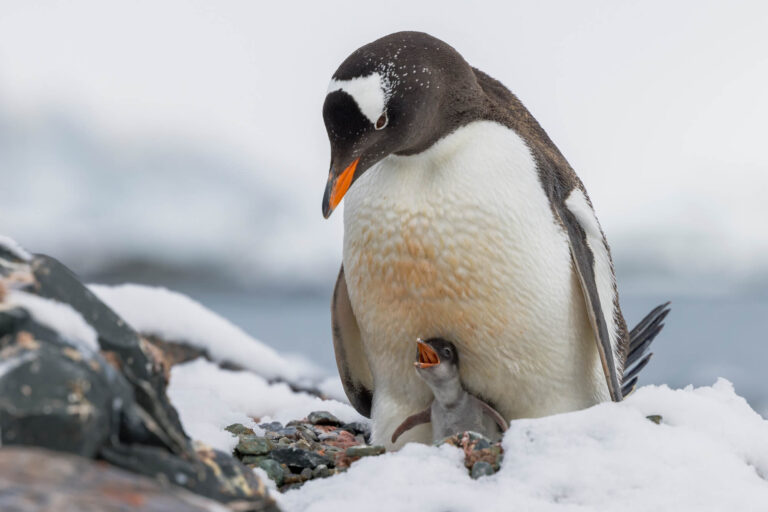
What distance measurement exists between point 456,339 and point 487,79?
115 cm

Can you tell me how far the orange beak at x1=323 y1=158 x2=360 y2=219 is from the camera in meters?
2.67

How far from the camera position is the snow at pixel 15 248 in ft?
5.33

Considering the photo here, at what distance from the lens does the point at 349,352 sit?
12.0ft

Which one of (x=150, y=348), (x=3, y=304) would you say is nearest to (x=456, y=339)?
(x=150, y=348)

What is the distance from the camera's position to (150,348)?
5.27ft

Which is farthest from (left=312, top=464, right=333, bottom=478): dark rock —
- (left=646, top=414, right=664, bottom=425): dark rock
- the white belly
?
(left=646, top=414, right=664, bottom=425): dark rock

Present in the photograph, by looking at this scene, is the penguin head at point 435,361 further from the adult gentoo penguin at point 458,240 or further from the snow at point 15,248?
the snow at point 15,248

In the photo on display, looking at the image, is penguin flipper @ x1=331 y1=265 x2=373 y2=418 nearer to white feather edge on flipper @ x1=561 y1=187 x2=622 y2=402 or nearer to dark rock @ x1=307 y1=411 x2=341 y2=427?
dark rock @ x1=307 y1=411 x2=341 y2=427

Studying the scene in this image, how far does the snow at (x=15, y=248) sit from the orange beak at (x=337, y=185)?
3.75ft

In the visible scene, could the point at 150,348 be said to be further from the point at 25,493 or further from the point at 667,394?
the point at 667,394

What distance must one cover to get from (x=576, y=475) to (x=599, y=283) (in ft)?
4.66

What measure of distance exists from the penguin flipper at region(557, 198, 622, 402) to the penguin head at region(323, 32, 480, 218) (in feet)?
2.39

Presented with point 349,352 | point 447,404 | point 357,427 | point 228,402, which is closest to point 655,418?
point 447,404

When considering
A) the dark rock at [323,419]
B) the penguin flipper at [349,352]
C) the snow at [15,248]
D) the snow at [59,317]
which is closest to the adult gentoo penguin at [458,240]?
the penguin flipper at [349,352]
